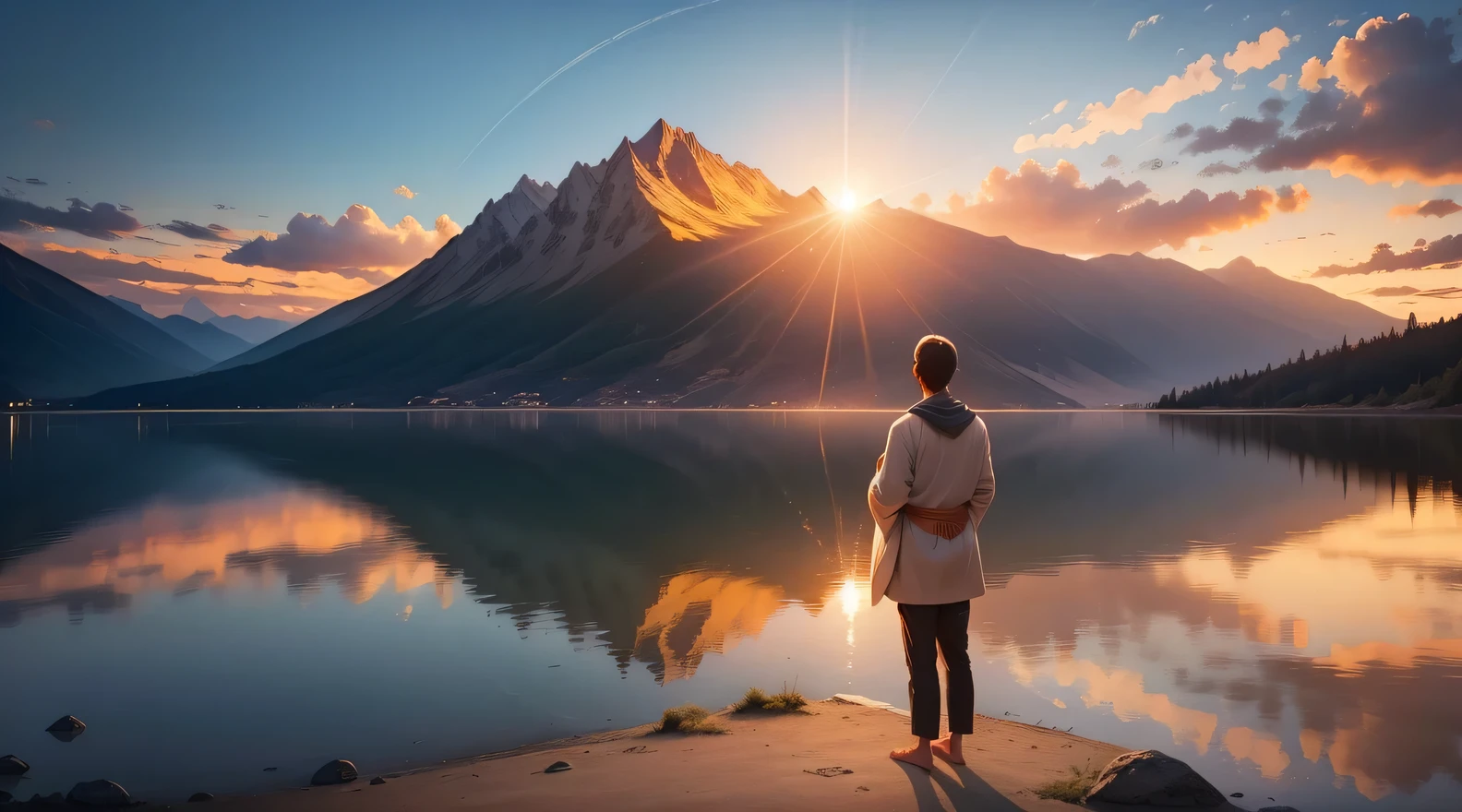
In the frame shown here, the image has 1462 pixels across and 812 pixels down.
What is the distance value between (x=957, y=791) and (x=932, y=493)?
2.25 metres

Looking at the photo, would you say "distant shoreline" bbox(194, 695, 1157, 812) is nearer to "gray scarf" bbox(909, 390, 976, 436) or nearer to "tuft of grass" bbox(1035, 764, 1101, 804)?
"tuft of grass" bbox(1035, 764, 1101, 804)

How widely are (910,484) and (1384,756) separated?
542 cm

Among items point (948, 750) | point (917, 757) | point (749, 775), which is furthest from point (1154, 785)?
point (749, 775)

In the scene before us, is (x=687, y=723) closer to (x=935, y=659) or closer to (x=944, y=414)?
(x=935, y=659)

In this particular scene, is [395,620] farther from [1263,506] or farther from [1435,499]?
[1435,499]

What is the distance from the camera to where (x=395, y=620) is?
16.8 m

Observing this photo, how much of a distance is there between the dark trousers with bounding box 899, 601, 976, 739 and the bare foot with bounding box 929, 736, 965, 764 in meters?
0.12

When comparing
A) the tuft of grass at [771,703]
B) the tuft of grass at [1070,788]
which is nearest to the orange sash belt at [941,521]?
the tuft of grass at [1070,788]

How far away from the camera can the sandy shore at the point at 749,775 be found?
23.2 ft

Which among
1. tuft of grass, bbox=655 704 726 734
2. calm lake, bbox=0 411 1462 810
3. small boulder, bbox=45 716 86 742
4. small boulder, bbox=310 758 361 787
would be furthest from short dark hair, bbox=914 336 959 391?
small boulder, bbox=45 716 86 742

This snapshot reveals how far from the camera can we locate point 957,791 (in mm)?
7266

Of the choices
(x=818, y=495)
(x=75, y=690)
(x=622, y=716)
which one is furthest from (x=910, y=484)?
(x=818, y=495)

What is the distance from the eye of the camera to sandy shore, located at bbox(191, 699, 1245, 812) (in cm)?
707

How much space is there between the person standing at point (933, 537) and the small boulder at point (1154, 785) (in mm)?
1136
